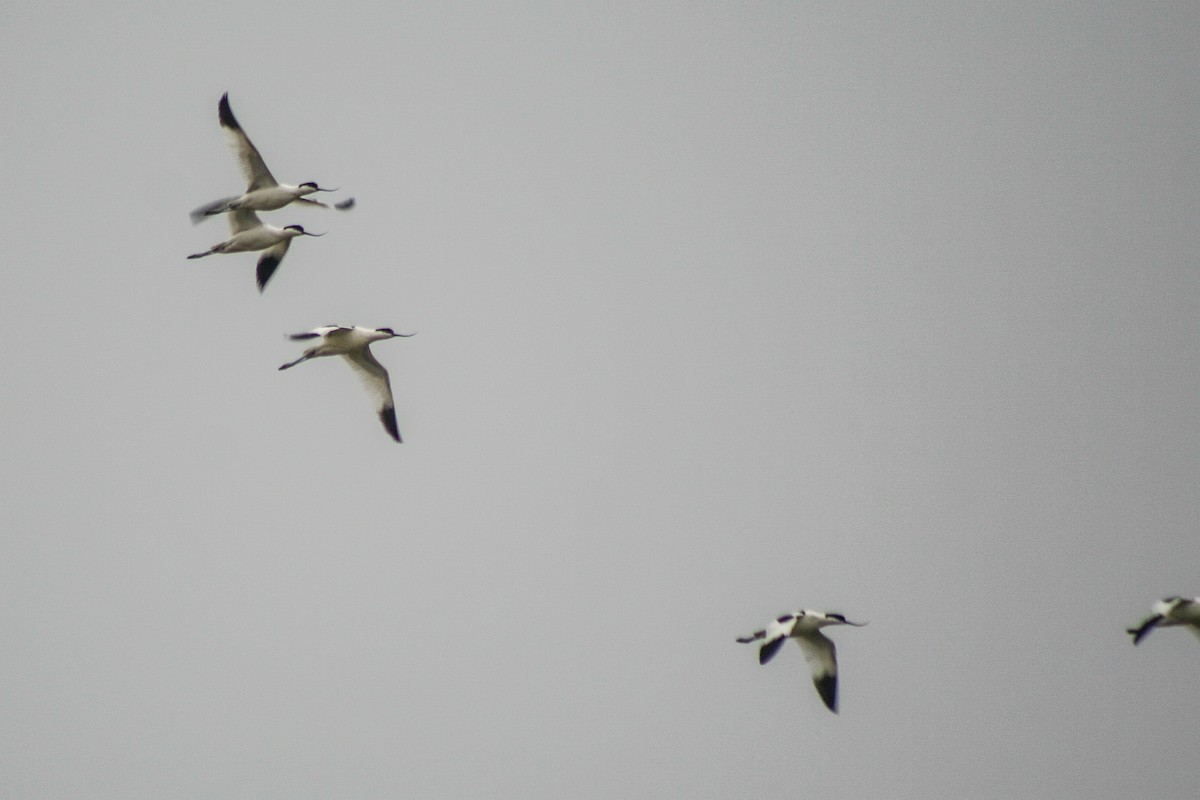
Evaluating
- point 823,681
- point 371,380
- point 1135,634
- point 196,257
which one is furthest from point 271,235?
point 1135,634

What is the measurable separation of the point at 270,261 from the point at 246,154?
2.02 m

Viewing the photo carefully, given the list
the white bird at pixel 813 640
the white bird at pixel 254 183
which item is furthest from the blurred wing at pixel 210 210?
the white bird at pixel 813 640

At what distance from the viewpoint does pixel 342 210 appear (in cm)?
2186

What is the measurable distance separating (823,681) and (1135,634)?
5699 mm

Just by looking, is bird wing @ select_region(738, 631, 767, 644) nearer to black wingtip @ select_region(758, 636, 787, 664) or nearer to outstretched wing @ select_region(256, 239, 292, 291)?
black wingtip @ select_region(758, 636, 787, 664)

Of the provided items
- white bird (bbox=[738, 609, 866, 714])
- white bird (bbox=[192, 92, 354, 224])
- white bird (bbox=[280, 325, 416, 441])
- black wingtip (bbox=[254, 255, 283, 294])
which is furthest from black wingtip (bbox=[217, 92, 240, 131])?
white bird (bbox=[738, 609, 866, 714])

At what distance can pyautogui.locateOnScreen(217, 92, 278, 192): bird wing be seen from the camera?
20.8 m

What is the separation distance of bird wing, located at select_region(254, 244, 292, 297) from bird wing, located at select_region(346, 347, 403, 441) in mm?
1811

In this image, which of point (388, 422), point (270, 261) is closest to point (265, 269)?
point (270, 261)

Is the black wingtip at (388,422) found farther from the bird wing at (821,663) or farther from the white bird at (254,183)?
the bird wing at (821,663)

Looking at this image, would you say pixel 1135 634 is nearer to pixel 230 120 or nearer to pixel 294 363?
pixel 294 363

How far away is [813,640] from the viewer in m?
22.3

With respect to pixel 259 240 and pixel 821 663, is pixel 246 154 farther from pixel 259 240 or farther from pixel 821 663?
pixel 821 663

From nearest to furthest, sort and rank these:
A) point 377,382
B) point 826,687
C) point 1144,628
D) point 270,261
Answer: point 1144,628 < point 270,261 < point 826,687 < point 377,382
